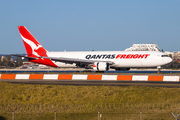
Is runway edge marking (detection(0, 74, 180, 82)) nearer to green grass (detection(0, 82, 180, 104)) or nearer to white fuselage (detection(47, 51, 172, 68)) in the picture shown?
green grass (detection(0, 82, 180, 104))

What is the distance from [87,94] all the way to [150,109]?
5.94 metres

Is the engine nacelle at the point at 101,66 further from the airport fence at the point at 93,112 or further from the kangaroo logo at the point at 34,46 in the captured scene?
the airport fence at the point at 93,112

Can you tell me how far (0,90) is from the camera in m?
20.8

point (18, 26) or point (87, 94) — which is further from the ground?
point (18, 26)

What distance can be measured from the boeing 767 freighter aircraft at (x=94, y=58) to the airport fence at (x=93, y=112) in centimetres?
2955

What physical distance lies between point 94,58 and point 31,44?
44.2ft

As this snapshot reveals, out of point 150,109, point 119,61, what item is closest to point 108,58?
point 119,61

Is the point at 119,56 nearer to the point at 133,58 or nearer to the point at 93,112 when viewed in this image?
the point at 133,58

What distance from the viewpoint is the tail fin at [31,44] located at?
5247cm

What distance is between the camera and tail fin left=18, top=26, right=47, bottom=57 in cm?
5247

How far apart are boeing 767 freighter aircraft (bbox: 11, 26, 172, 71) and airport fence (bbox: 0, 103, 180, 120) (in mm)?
29551

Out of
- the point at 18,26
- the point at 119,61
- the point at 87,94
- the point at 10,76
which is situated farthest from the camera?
the point at 18,26

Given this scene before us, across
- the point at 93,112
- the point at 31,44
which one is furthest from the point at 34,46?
the point at 93,112

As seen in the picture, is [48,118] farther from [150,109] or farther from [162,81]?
[162,81]
